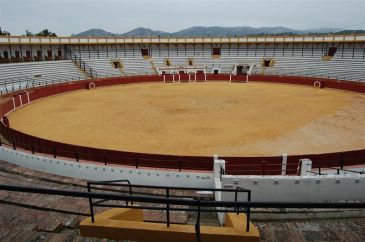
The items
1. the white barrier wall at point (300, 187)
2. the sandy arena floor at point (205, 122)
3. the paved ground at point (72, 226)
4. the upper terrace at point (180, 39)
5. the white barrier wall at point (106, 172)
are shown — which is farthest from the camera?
the upper terrace at point (180, 39)

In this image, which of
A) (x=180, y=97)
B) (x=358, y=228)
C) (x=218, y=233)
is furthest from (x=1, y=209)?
(x=180, y=97)

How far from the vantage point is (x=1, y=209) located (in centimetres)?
662

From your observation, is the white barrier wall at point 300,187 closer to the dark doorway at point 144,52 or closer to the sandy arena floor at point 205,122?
the sandy arena floor at point 205,122

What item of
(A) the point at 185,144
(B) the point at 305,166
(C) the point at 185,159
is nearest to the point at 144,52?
(A) the point at 185,144

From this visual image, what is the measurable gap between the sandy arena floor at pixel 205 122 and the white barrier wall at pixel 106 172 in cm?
346

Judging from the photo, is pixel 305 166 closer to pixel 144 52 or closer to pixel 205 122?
pixel 205 122

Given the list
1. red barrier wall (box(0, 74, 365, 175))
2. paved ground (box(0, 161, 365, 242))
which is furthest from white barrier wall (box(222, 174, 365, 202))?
paved ground (box(0, 161, 365, 242))

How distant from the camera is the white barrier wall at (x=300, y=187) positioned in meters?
10.2

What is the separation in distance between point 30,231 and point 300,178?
846 cm

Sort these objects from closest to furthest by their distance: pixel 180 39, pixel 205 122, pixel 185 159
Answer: pixel 185 159
pixel 205 122
pixel 180 39

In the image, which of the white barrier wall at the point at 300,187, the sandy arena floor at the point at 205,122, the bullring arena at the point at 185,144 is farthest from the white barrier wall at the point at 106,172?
the sandy arena floor at the point at 205,122

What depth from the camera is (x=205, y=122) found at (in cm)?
2172

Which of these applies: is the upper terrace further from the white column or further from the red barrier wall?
the white column

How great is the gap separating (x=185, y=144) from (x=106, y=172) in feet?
17.8
